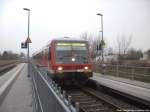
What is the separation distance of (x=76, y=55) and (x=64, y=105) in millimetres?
14861

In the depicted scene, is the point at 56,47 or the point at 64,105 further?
the point at 56,47

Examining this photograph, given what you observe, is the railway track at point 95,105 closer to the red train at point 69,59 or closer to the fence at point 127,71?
the red train at point 69,59

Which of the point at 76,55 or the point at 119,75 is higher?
the point at 76,55

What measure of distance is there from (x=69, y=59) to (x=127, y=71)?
1261 cm

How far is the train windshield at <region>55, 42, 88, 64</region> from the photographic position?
1777cm

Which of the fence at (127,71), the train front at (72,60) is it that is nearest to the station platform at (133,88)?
the fence at (127,71)

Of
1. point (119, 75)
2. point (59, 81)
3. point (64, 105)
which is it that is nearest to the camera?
point (64, 105)

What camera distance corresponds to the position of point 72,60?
699 inches

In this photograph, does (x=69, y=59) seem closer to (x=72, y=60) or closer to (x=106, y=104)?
(x=72, y=60)

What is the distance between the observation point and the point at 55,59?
57.8ft

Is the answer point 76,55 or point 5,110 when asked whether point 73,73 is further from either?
point 5,110

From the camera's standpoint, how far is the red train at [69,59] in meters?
17.4

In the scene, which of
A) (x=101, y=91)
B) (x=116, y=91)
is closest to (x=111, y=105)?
(x=116, y=91)

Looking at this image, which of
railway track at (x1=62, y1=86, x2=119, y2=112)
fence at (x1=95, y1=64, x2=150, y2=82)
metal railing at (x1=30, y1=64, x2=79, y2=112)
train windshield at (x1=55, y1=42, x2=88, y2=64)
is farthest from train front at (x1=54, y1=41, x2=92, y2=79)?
metal railing at (x1=30, y1=64, x2=79, y2=112)
